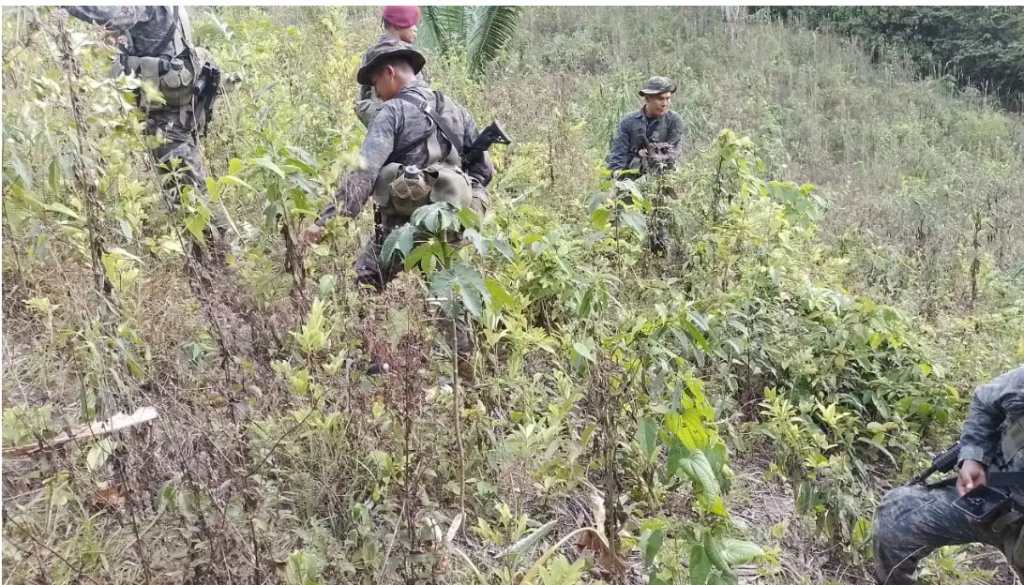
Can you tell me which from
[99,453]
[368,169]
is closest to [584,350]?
[368,169]

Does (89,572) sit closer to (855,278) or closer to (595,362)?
(595,362)

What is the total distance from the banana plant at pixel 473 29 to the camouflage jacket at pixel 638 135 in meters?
3.76

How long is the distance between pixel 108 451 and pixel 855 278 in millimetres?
5134

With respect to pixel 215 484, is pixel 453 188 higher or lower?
higher

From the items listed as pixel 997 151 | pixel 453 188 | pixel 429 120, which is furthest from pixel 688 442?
pixel 997 151

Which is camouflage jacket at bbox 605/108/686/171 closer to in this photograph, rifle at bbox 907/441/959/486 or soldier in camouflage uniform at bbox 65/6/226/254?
soldier in camouflage uniform at bbox 65/6/226/254

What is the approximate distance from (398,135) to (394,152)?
7 cm

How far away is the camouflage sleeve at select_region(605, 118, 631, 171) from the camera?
5.81 m

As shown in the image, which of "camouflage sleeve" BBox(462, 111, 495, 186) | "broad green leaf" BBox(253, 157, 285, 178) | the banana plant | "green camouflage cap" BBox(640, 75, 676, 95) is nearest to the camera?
"broad green leaf" BBox(253, 157, 285, 178)

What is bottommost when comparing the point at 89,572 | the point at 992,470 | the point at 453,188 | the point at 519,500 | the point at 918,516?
the point at 918,516

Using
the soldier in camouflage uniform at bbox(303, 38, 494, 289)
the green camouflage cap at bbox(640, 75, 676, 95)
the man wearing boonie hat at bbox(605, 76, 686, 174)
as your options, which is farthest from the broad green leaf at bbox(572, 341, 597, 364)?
the green camouflage cap at bbox(640, 75, 676, 95)

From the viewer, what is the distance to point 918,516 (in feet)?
8.98

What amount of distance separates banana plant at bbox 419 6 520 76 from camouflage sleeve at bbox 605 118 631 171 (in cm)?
374

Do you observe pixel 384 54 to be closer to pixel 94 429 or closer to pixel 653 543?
pixel 94 429
